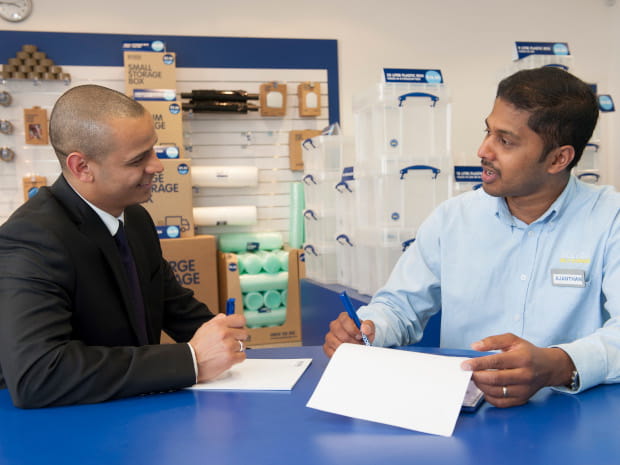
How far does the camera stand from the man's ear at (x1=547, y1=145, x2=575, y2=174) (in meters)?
1.54

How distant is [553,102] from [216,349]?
1.07 metres

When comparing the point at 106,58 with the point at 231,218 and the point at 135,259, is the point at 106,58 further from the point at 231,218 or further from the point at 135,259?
the point at 135,259

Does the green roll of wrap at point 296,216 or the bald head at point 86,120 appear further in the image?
the green roll of wrap at point 296,216

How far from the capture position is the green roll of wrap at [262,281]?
429 cm

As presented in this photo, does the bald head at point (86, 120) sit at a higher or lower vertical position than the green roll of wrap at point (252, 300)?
higher

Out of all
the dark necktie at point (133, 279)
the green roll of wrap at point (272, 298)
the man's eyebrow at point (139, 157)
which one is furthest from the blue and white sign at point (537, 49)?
the dark necktie at point (133, 279)

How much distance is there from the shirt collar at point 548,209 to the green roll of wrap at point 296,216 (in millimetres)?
3215

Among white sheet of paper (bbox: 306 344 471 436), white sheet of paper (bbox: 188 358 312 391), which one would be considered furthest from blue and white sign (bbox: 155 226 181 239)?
white sheet of paper (bbox: 306 344 471 436)

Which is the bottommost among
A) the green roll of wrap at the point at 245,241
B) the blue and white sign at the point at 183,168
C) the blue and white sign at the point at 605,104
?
the green roll of wrap at the point at 245,241

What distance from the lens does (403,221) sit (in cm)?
290

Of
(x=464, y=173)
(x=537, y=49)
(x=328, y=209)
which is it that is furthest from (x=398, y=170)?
(x=537, y=49)

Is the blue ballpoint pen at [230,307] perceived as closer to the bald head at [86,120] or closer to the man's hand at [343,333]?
the man's hand at [343,333]

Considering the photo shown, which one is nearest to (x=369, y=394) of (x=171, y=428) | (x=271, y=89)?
(x=171, y=428)

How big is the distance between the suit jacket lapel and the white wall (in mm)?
3574
